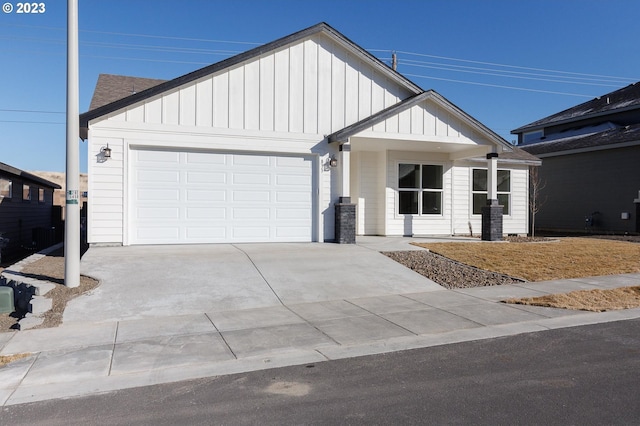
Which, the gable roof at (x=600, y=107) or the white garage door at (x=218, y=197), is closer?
the white garage door at (x=218, y=197)

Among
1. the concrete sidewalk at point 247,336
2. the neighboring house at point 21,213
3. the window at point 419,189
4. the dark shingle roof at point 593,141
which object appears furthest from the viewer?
the dark shingle roof at point 593,141

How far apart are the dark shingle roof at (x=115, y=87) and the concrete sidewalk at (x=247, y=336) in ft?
32.4

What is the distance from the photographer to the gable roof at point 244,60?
1198cm

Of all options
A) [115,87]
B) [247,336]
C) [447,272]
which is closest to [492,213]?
[447,272]

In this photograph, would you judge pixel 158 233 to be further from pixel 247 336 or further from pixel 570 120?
pixel 570 120

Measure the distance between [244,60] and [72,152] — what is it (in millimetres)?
6185

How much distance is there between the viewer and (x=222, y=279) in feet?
31.2

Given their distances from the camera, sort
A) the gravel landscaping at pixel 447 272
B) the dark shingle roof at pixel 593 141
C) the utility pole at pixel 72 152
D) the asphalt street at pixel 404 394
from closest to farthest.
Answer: the asphalt street at pixel 404 394, the utility pole at pixel 72 152, the gravel landscaping at pixel 447 272, the dark shingle roof at pixel 593 141

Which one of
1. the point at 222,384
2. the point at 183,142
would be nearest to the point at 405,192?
the point at 183,142

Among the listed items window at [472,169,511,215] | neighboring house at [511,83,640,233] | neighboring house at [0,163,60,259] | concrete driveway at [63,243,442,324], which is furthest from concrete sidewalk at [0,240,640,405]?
neighboring house at [511,83,640,233]

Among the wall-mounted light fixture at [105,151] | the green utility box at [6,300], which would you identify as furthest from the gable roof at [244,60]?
the green utility box at [6,300]

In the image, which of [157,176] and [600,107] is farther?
[600,107]

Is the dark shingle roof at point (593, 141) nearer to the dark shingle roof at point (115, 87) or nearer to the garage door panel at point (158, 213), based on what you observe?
the garage door panel at point (158, 213)

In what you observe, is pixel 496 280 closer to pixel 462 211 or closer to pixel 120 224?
pixel 462 211
